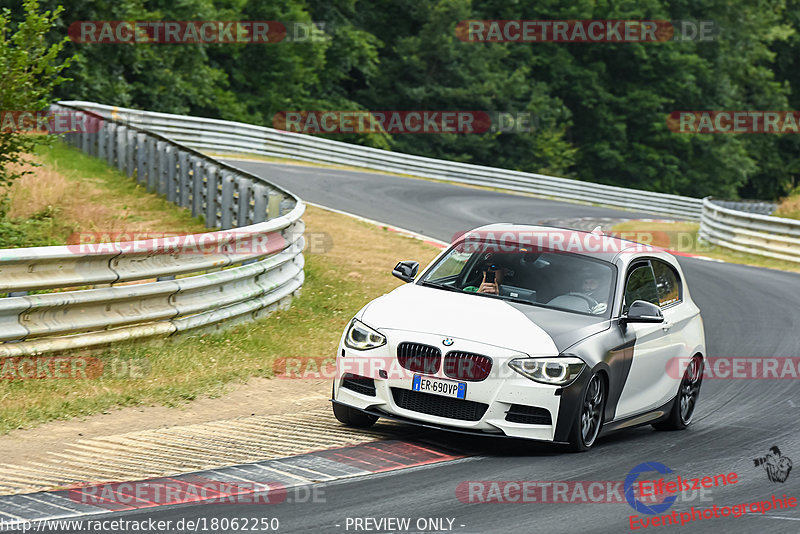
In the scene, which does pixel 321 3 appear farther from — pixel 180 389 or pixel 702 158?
pixel 180 389

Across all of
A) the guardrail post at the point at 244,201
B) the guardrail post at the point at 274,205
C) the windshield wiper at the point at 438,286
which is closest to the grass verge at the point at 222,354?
the guardrail post at the point at 274,205

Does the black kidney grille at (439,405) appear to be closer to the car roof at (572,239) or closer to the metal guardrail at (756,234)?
the car roof at (572,239)

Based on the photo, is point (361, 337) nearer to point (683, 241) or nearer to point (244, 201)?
point (244, 201)

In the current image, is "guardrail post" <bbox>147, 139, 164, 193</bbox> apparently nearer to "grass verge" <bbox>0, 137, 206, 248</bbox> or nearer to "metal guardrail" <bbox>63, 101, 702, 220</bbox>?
"grass verge" <bbox>0, 137, 206, 248</bbox>

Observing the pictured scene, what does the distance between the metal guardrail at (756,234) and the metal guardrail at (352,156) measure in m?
11.7

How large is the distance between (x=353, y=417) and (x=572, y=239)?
2516 mm

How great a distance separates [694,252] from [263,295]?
17850 millimetres

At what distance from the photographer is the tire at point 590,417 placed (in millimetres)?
8102

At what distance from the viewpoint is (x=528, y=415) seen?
7910 millimetres

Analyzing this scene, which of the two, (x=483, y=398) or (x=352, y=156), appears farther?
(x=352, y=156)

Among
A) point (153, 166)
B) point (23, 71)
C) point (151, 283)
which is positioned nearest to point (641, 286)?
point (151, 283)

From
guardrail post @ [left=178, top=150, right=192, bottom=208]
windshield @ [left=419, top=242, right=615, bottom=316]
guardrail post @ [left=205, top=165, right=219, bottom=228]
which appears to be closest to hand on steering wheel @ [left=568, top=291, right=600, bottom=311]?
windshield @ [left=419, top=242, right=615, bottom=316]

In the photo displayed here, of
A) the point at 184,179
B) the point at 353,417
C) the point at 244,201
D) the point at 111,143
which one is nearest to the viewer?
the point at 353,417

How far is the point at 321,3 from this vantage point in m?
57.3
